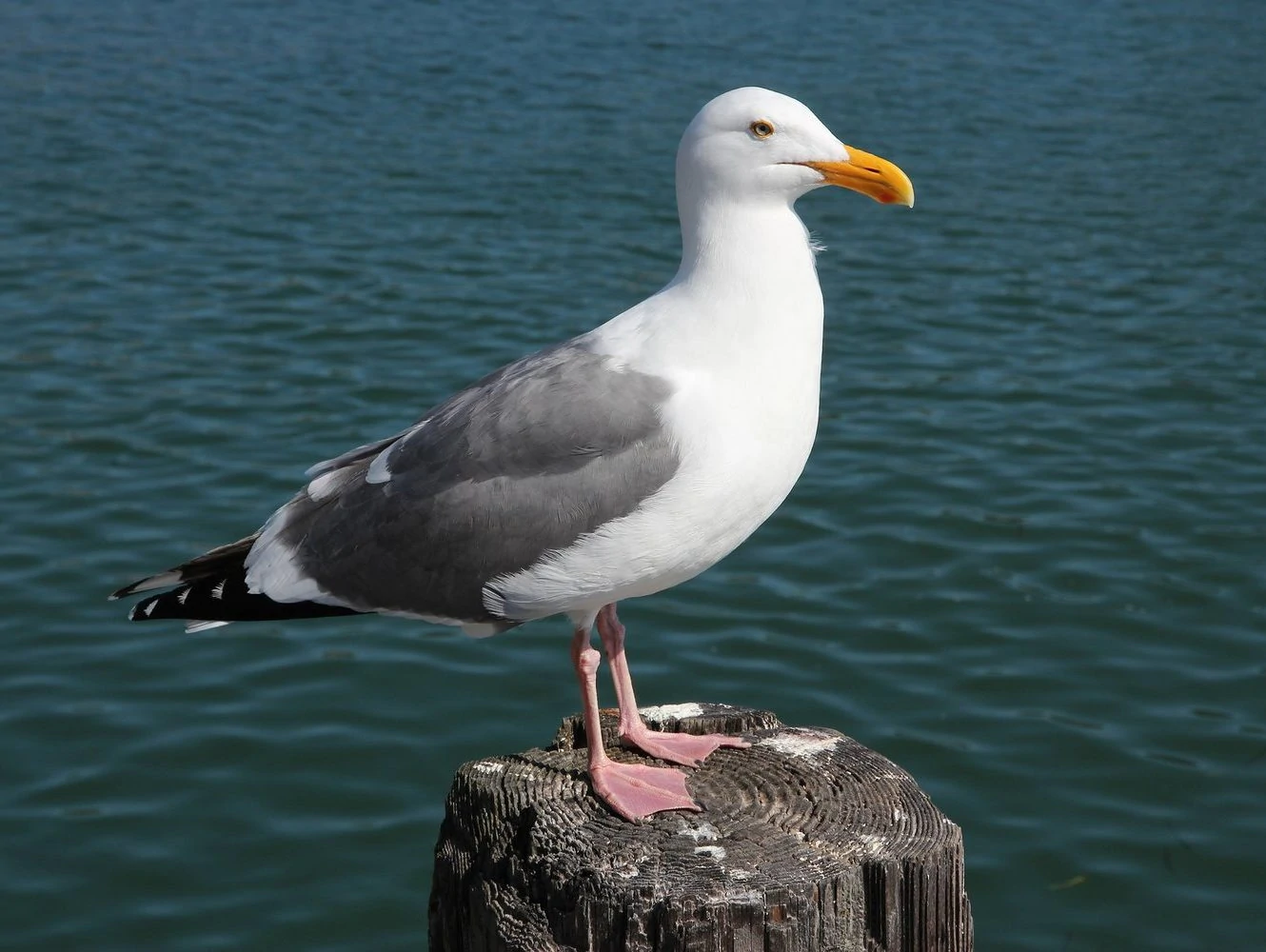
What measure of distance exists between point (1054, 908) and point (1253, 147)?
37.6ft

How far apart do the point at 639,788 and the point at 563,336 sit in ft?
21.7

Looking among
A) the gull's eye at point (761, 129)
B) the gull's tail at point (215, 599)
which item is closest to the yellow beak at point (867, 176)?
the gull's eye at point (761, 129)

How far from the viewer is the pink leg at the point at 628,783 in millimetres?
4043

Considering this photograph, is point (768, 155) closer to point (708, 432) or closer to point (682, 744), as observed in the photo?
point (708, 432)

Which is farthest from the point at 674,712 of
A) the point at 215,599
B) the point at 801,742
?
the point at 215,599

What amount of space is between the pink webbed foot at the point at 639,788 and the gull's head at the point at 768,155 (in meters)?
1.53

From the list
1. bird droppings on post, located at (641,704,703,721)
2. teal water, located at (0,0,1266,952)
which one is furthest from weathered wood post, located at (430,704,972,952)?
teal water, located at (0,0,1266,952)

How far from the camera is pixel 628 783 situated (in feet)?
13.7

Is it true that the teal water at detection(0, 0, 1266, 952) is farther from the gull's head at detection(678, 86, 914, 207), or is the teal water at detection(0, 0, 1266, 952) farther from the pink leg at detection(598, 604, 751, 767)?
the gull's head at detection(678, 86, 914, 207)

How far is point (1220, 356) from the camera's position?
34.6 ft

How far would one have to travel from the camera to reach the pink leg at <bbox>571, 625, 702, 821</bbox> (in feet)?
13.3

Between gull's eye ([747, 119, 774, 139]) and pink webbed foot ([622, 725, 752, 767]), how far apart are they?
162 centimetres

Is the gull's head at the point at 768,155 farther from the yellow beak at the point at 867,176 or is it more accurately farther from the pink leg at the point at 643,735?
the pink leg at the point at 643,735

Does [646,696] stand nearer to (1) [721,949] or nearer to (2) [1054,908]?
(2) [1054,908]
